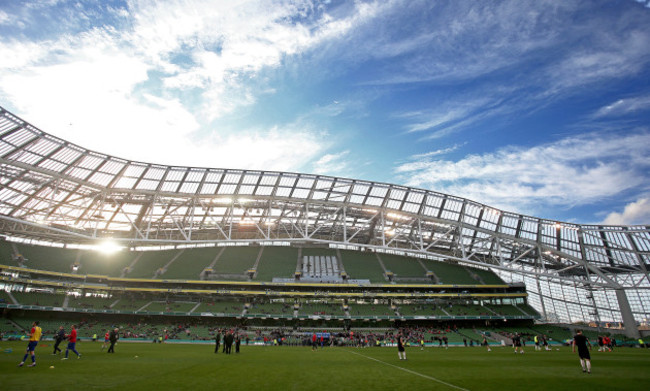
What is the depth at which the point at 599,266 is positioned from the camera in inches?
1607

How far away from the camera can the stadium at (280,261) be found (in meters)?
34.9

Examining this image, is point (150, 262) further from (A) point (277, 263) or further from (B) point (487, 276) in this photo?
(B) point (487, 276)

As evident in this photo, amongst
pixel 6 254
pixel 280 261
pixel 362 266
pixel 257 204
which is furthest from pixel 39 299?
pixel 362 266

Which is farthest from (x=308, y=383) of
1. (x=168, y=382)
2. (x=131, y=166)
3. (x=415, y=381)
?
(x=131, y=166)

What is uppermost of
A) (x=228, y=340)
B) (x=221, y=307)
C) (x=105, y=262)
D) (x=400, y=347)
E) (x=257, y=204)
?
(x=257, y=204)

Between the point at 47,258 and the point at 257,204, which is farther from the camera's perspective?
the point at 47,258

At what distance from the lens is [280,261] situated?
5284 centimetres

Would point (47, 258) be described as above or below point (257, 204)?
below

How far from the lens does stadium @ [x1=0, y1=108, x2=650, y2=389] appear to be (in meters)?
34.9

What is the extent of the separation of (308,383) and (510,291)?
5298 cm

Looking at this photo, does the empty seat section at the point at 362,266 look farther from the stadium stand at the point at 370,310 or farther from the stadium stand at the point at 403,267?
the stadium stand at the point at 370,310

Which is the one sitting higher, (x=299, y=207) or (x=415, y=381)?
(x=299, y=207)

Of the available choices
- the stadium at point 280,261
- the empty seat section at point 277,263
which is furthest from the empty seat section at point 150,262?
the empty seat section at point 277,263

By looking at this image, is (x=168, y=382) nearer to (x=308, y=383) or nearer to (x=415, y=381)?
(x=308, y=383)
